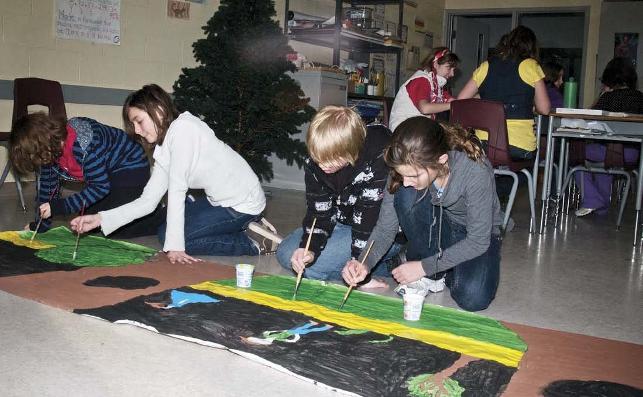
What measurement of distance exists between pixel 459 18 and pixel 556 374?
8.51 metres

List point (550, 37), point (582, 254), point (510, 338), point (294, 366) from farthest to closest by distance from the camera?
point (550, 37), point (582, 254), point (510, 338), point (294, 366)

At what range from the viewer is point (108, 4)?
4988 millimetres

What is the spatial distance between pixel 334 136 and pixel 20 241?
1.65 meters

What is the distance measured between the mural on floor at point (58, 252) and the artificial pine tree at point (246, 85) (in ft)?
6.22

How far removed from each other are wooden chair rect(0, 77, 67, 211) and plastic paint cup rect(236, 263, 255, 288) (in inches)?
92.0

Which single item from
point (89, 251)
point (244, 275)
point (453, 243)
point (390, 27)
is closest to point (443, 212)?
point (453, 243)

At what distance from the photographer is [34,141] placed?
2.86 m

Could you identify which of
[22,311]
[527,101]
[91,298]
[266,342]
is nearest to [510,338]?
[266,342]

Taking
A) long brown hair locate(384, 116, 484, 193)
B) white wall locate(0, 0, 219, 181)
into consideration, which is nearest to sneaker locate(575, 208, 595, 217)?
white wall locate(0, 0, 219, 181)

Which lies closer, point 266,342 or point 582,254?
point 266,342

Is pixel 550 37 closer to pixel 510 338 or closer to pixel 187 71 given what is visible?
pixel 187 71

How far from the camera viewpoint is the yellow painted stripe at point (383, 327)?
1.88 meters

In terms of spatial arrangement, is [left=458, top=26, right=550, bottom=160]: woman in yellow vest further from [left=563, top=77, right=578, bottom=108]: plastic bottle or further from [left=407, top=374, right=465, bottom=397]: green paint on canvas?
[left=407, top=374, right=465, bottom=397]: green paint on canvas

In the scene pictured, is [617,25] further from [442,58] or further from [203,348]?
[203,348]
